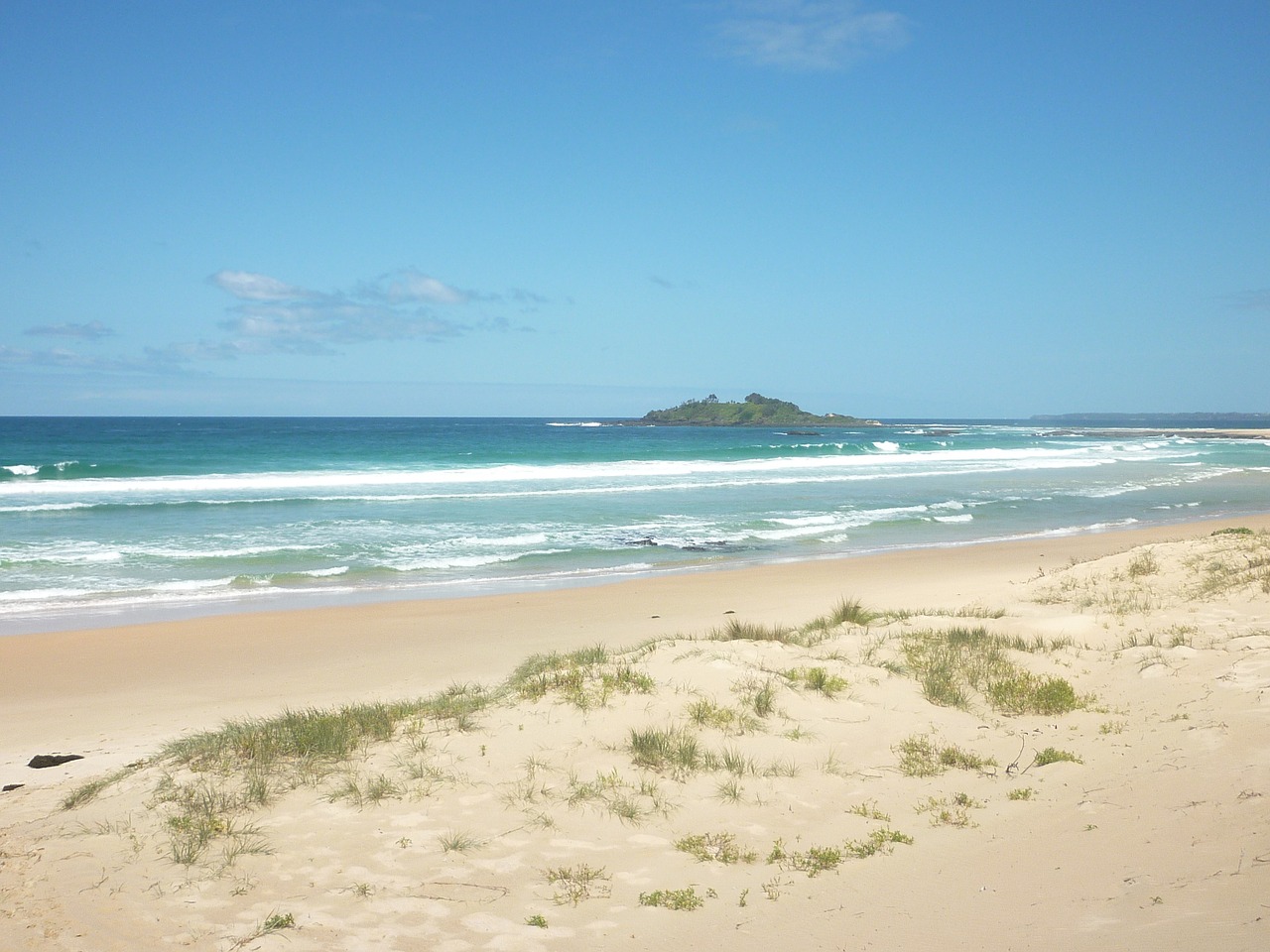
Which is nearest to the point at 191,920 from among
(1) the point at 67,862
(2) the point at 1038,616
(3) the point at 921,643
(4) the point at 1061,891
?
(1) the point at 67,862

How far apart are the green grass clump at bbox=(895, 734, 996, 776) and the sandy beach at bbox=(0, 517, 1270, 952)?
2 centimetres

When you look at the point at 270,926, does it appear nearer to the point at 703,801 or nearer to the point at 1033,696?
the point at 703,801

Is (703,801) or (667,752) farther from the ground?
(667,752)

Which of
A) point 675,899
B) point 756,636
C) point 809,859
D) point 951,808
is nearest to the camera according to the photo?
point 675,899

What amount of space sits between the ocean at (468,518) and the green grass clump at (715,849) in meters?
10.4

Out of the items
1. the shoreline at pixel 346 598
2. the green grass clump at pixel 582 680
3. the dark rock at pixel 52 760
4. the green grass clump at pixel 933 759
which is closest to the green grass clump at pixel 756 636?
the green grass clump at pixel 582 680

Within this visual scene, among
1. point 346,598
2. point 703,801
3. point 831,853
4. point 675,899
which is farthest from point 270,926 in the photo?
point 346,598

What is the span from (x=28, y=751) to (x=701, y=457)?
177ft

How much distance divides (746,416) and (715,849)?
132289 mm

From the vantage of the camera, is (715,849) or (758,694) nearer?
(715,849)

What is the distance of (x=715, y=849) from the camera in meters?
4.60

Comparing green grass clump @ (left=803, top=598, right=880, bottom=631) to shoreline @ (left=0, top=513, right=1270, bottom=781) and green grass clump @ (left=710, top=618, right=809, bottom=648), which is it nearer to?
green grass clump @ (left=710, top=618, right=809, bottom=648)

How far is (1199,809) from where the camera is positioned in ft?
14.6

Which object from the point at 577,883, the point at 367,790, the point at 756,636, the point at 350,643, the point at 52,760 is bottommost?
the point at 350,643
